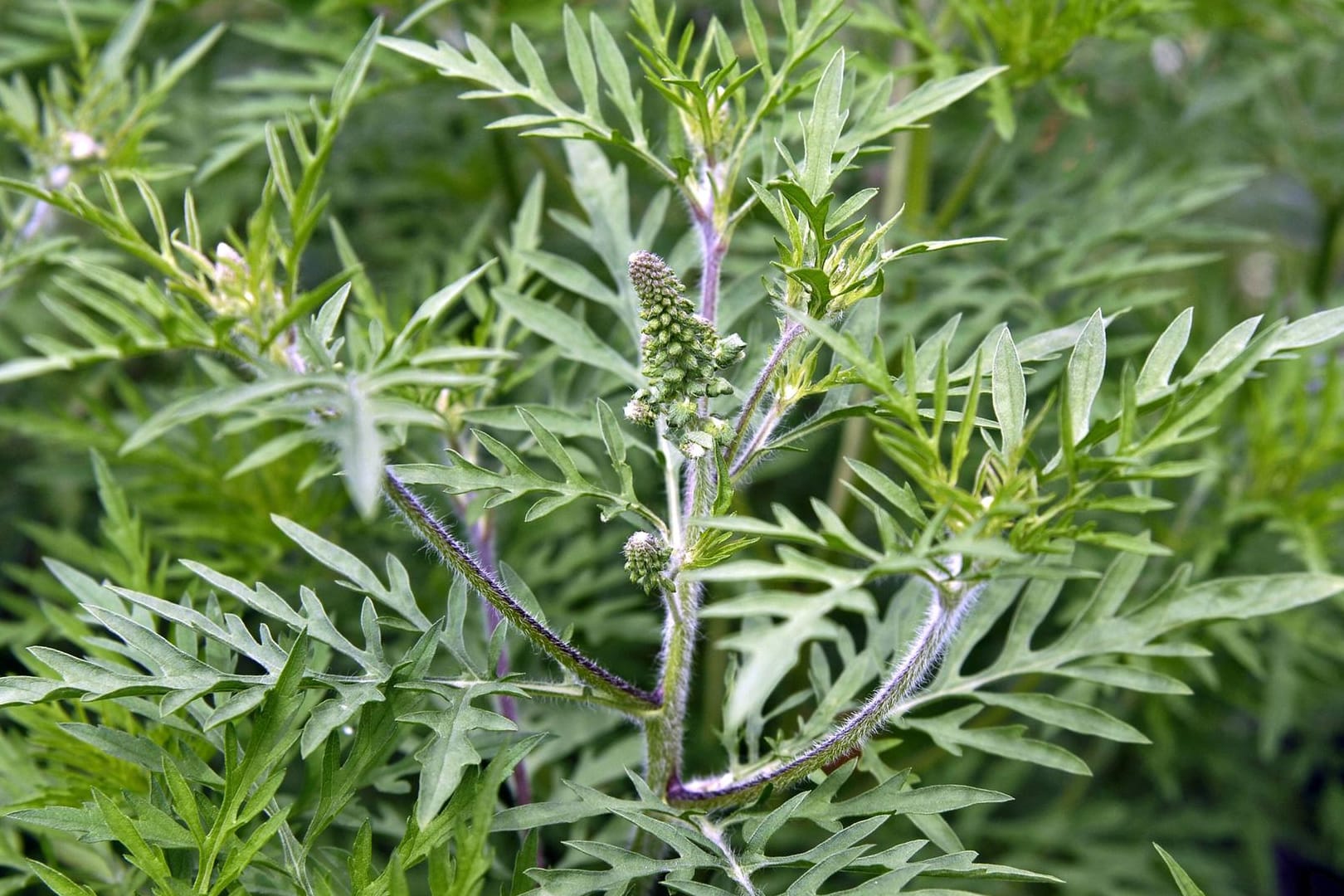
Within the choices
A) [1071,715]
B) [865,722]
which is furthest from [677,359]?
[1071,715]

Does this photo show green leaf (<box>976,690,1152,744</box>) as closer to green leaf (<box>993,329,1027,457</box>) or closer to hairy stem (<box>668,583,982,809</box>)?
hairy stem (<box>668,583,982,809</box>)

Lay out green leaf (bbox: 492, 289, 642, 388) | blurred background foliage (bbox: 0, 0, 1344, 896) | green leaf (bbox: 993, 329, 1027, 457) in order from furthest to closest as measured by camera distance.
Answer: blurred background foliage (bbox: 0, 0, 1344, 896), green leaf (bbox: 492, 289, 642, 388), green leaf (bbox: 993, 329, 1027, 457)

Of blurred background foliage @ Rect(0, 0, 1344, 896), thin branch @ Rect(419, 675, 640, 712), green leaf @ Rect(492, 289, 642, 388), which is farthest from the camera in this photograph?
blurred background foliage @ Rect(0, 0, 1344, 896)

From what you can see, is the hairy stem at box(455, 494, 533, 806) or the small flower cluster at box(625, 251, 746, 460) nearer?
the small flower cluster at box(625, 251, 746, 460)

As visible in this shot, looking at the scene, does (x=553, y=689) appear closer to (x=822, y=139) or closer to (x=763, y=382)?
(x=763, y=382)

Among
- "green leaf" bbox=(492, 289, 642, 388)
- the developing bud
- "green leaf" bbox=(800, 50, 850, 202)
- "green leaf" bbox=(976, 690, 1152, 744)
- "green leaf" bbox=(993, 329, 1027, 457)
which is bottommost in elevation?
"green leaf" bbox=(976, 690, 1152, 744)

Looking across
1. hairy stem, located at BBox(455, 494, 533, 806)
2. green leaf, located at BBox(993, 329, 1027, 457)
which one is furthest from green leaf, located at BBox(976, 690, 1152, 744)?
hairy stem, located at BBox(455, 494, 533, 806)

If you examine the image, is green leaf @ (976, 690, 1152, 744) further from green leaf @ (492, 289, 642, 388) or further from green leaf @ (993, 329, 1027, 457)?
green leaf @ (492, 289, 642, 388)

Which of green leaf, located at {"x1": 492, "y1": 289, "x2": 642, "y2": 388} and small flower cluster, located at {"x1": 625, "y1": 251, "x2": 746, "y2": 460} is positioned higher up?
green leaf, located at {"x1": 492, "y1": 289, "x2": 642, "y2": 388}
